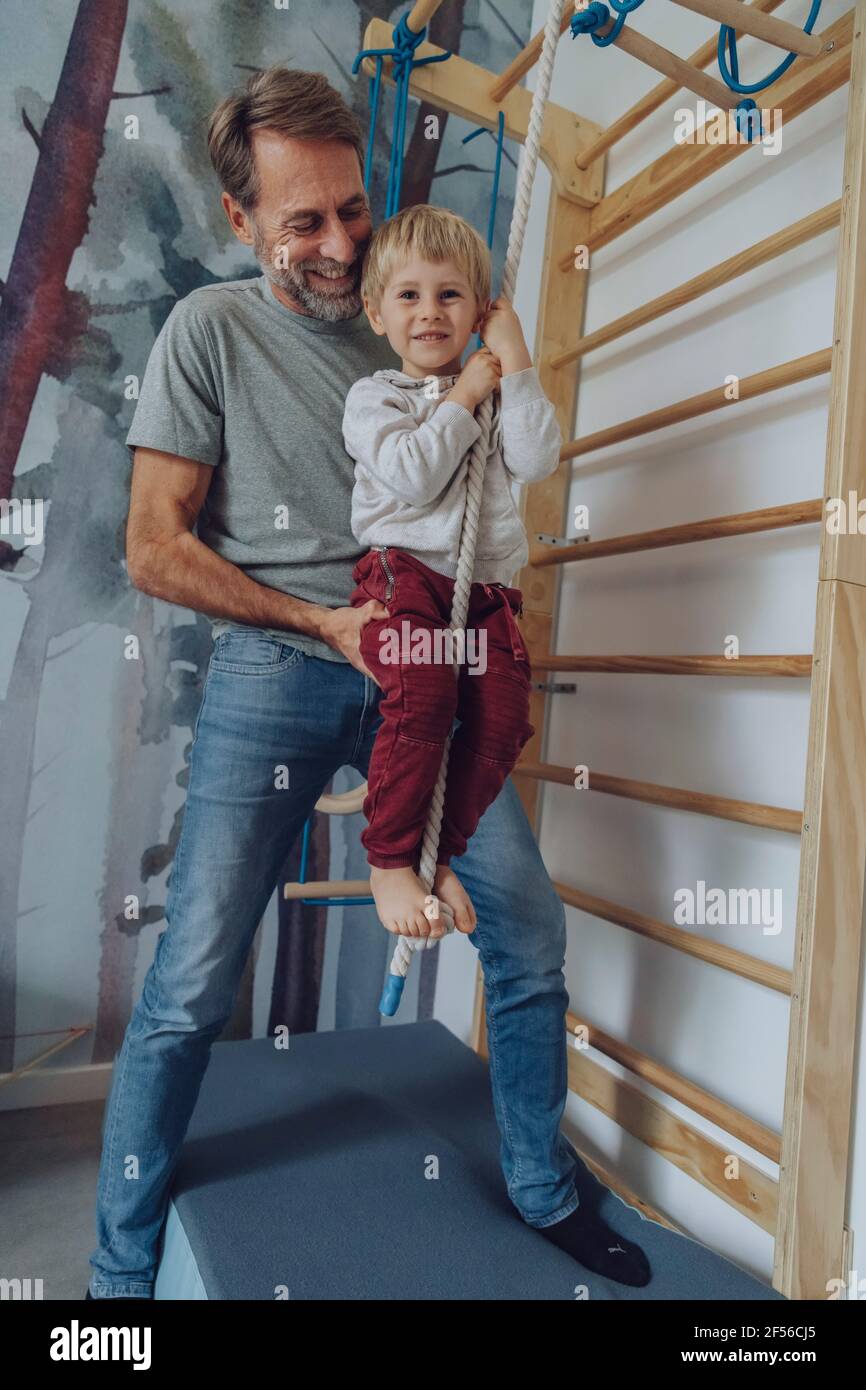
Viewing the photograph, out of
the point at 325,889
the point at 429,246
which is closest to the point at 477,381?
the point at 429,246

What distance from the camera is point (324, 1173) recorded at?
1436 mm

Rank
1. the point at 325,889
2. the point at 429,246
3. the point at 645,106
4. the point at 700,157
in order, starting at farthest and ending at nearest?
the point at 325,889 → the point at 645,106 → the point at 700,157 → the point at 429,246

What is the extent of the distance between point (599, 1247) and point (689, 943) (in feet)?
1.44

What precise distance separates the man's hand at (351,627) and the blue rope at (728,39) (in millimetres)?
811

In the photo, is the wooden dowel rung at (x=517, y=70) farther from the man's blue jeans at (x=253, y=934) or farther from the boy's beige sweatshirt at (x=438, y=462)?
the man's blue jeans at (x=253, y=934)

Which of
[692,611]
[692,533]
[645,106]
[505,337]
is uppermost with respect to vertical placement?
[645,106]

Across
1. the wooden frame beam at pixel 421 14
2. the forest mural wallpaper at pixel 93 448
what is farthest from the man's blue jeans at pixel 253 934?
the wooden frame beam at pixel 421 14

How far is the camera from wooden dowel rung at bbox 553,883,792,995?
4.26 feet

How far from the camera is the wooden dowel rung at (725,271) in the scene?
4.27ft

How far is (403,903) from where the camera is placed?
3.51 ft

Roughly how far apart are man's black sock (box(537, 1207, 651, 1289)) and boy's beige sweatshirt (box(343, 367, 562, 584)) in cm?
90

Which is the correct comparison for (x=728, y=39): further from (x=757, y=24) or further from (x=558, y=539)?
(x=558, y=539)

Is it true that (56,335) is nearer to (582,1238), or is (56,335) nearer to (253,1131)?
(253,1131)
